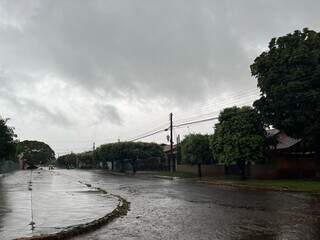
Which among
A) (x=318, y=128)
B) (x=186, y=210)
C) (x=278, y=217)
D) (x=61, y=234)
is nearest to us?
(x=61, y=234)

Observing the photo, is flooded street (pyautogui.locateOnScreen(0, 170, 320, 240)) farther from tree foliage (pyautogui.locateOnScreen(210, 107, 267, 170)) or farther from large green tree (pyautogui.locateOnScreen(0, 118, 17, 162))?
Result: large green tree (pyautogui.locateOnScreen(0, 118, 17, 162))

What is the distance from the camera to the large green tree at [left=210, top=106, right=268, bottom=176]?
44.7m

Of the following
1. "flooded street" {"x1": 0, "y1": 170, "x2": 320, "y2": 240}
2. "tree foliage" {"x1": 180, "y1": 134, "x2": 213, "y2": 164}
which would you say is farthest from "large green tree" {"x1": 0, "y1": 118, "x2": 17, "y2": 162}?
"flooded street" {"x1": 0, "y1": 170, "x2": 320, "y2": 240}

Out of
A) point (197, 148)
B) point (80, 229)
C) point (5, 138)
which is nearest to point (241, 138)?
point (197, 148)

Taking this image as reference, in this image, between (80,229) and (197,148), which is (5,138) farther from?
(80,229)

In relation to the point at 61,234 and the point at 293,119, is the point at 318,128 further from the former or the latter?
the point at 61,234

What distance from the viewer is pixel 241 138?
44781 millimetres

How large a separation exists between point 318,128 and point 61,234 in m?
29.5

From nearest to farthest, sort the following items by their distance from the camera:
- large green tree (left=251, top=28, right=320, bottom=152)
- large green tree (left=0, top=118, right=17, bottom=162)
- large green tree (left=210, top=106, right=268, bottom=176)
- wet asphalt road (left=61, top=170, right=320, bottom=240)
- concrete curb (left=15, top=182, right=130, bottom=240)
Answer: concrete curb (left=15, top=182, right=130, bottom=240), wet asphalt road (left=61, top=170, right=320, bottom=240), large green tree (left=251, top=28, right=320, bottom=152), large green tree (left=210, top=106, right=268, bottom=176), large green tree (left=0, top=118, right=17, bottom=162)

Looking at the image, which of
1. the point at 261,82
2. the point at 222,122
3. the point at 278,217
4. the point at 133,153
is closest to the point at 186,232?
Result: the point at 278,217

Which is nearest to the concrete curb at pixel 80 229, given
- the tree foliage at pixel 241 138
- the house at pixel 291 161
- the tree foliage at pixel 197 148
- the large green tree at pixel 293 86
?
the large green tree at pixel 293 86

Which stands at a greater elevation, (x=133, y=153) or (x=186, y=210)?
(x=133, y=153)

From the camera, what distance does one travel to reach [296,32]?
43344 mm

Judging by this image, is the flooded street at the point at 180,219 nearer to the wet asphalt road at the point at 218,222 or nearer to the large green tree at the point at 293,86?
the wet asphalt road at the point at 218,222
